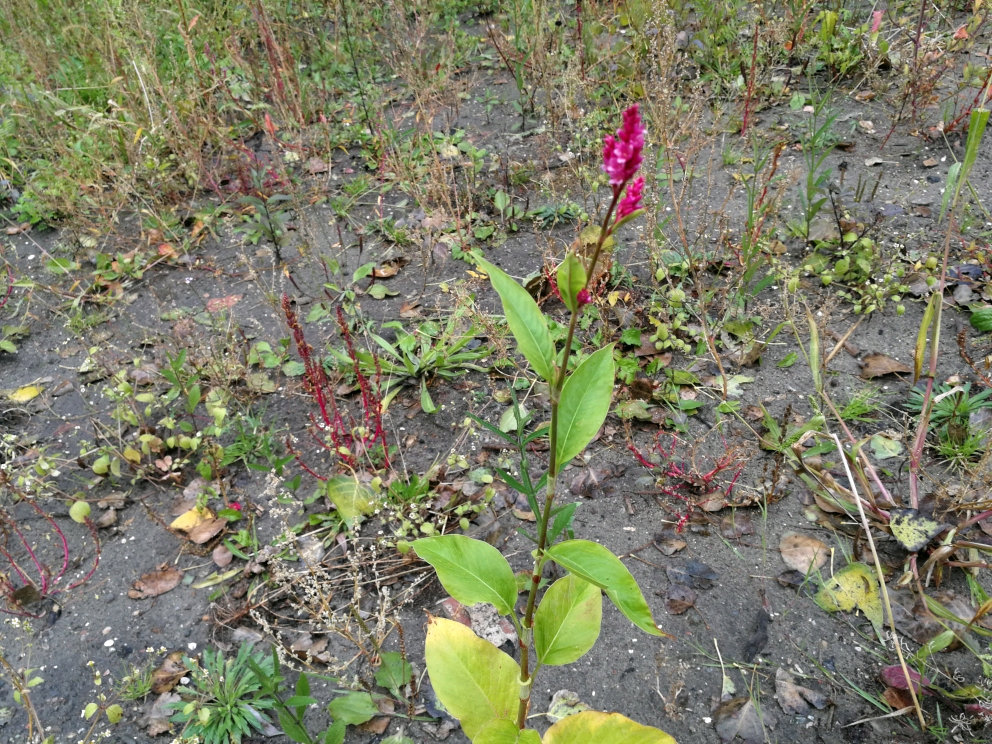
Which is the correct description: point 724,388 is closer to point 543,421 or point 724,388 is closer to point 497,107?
point 543,421

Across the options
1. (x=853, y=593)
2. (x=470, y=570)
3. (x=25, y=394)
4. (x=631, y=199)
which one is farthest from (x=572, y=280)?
(x=25, y=394)

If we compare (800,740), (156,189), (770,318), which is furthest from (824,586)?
(156,189)

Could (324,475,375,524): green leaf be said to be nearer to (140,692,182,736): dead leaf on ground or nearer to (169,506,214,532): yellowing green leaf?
(169,506,214,532): yellowing green leaf

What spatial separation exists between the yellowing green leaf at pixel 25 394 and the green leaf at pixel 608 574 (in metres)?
2.80

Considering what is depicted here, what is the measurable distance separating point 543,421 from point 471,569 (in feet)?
3.74

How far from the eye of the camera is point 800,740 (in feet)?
5.51

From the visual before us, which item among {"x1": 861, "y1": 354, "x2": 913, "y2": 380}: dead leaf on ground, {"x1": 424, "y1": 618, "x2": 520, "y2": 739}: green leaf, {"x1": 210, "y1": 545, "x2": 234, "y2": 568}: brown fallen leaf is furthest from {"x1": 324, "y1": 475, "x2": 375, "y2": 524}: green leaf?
{"x1": 861, "y1": 354, "x2": 913, "y2": 380}: dead leaf on ground

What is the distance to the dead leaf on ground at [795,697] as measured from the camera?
1.73 metres

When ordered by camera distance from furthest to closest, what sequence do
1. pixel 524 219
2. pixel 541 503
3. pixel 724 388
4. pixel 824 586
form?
pixel 524 219 → pixel 724 388 → pixel 541 503 → pixel 824 586

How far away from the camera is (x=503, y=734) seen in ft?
4.61

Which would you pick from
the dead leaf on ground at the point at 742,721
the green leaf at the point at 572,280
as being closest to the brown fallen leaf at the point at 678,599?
the dead leaf on ground at the point at 742,721

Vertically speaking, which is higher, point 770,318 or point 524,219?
point 524,219

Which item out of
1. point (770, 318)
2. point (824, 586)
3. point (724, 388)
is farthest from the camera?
point (770, 318)

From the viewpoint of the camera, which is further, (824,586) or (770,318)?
(770,318)
